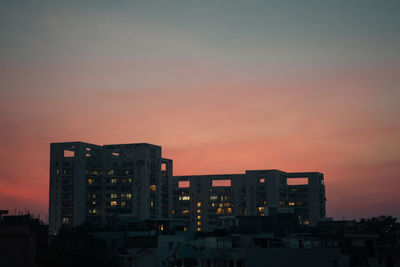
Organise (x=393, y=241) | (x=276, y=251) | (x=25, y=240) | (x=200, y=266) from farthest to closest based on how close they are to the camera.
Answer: (x=393, y=241), (x=200, y=266), (x=276, y=251), (x=25, y=240)

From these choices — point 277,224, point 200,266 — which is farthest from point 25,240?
point 277,224

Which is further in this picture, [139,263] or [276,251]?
[139,263]

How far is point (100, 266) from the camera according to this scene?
383 feet

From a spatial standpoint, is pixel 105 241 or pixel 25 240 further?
pixel 105 241

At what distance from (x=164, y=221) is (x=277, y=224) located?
2774 cm

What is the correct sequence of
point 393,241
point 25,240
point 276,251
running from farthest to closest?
point 393,241, point 276,251, point 25,240

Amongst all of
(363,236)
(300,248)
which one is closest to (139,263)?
(300,248)

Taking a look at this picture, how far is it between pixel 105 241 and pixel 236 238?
40.0m

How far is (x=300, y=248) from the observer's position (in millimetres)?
102375

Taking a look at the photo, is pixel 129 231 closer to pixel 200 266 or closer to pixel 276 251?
pixel 200 266

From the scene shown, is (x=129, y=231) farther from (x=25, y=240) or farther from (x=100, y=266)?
(x=25, y=240)

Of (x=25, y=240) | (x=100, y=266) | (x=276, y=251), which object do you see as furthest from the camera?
(x=100, y=266)

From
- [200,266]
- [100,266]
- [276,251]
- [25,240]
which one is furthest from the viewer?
[100,266]

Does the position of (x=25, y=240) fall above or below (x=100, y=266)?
above
